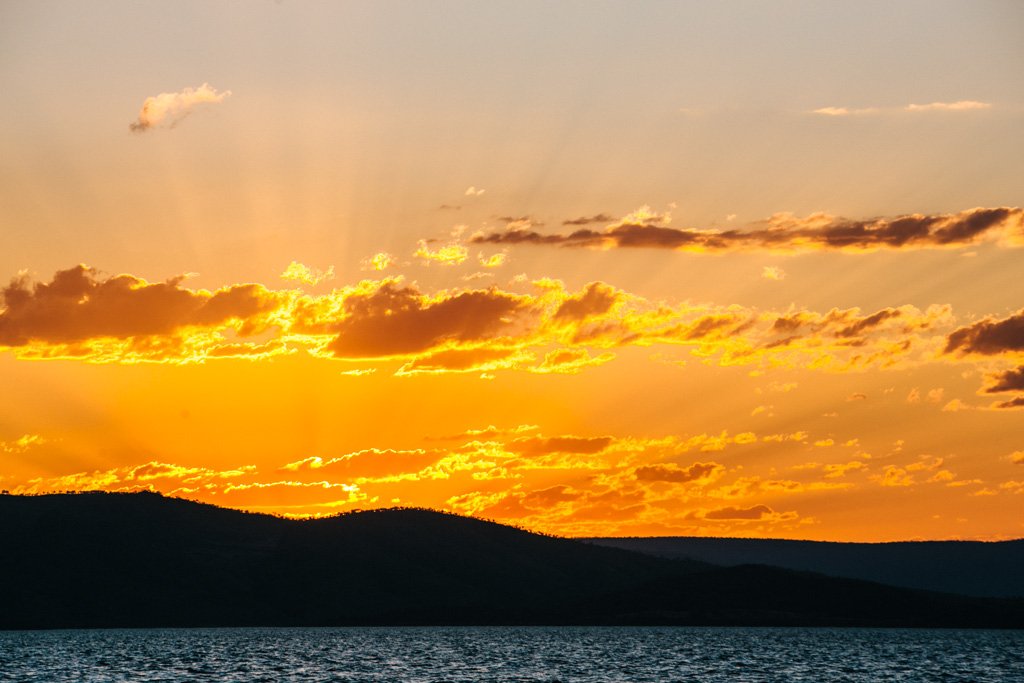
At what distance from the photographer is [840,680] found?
132 metres

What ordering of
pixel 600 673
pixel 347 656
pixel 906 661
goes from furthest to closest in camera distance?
pixel 347 656 < pixel 906 661 < pixel 600 673

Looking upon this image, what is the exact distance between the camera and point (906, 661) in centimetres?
17500

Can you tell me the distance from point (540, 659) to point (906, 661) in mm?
49402

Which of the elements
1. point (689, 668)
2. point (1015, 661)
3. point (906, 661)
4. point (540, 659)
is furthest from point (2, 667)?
point (1015, 661)

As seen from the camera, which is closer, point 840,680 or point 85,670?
point 840,680

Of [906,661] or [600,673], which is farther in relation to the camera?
[906,661]

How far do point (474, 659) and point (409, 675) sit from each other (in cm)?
3994

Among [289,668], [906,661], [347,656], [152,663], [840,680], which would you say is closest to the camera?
[840,680]

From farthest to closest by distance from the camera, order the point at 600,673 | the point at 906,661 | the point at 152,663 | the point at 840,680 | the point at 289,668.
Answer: the point at 906,661, the point at 152,663, the point at 289,668, the point at 600,673, the point at 840,680

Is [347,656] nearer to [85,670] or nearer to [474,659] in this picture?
[474,659]

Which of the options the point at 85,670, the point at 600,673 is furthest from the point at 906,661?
the point at 85,670

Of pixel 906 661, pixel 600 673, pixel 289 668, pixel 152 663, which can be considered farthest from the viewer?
pixel 906 661

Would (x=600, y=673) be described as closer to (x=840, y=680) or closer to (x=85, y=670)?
(x=840, y=680)

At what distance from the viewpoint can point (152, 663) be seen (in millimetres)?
164375
